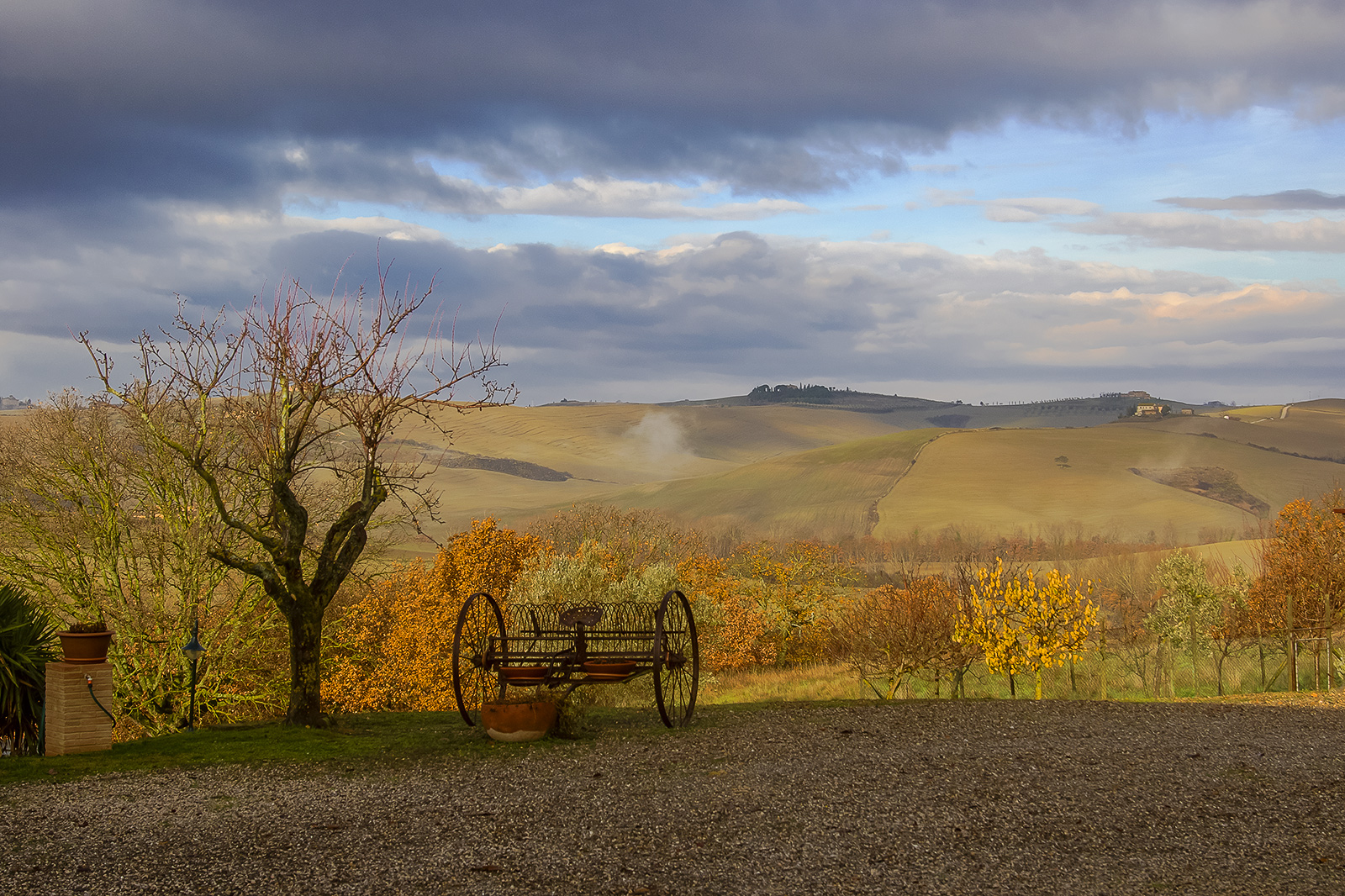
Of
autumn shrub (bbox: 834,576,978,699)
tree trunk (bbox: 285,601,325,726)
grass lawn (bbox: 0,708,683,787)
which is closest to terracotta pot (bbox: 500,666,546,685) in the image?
grass lawn (bbox: 0,708,683,787)

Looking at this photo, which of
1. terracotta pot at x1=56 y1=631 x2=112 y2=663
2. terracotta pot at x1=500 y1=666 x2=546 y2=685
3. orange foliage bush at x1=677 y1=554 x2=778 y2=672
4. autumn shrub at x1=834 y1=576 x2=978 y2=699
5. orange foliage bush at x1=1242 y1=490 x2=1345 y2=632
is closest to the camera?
terracotta pot at x1=56 y1=631 x2=112 y2=663

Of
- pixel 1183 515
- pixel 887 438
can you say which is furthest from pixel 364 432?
pixel 887 438

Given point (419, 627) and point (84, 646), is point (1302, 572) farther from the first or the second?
point (84, 646)

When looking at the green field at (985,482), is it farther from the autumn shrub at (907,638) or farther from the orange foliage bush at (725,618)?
the autumn shrub at (907,638)

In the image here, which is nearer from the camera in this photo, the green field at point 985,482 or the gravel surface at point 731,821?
the gravel surface at point 731,821

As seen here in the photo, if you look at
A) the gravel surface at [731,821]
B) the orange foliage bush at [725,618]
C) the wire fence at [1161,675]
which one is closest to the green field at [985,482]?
the wire fence at [1161,675]

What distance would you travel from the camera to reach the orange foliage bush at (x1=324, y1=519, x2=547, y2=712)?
77.4 ft

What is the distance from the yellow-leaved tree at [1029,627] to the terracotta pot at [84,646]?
43.7ft

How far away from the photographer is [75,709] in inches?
408

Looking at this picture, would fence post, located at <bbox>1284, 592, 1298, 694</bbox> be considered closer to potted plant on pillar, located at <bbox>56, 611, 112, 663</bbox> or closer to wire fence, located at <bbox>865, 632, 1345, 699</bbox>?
wire fence, located at <bbox>865, 632, 1345, 699</bbox>

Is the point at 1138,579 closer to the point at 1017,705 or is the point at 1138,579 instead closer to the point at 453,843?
the point at 1017,705

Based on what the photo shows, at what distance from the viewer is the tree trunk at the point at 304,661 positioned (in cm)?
1219

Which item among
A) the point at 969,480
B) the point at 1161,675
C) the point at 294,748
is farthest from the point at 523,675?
the point at 969,480

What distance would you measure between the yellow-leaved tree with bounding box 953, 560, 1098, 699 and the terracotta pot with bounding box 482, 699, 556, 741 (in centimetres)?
883
